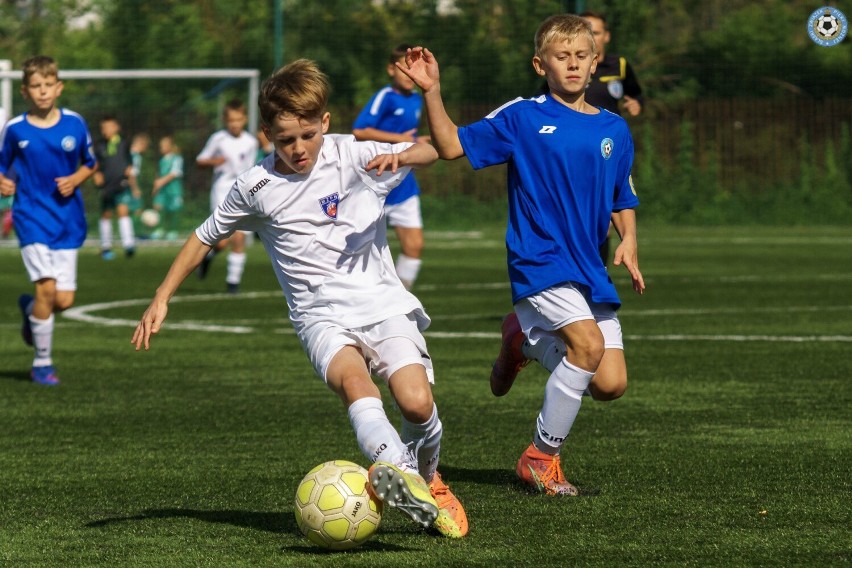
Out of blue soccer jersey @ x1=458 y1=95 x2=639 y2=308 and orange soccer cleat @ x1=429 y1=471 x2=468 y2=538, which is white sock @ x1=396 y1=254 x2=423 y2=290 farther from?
orange soccer cleat @ x1=429 y1=471 x2=468 y2=538

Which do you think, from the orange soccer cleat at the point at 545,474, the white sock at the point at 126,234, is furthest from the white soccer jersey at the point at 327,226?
the white sock at the point at 126,234

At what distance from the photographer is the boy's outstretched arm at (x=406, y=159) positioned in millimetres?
5066

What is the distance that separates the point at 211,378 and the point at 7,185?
5.46 ft

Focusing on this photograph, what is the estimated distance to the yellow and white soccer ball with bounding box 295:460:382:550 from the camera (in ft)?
15.6

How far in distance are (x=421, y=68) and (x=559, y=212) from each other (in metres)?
0.85

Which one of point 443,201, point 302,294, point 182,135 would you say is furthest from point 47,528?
point 443,201

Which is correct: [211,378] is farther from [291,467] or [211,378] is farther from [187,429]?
[291,467]

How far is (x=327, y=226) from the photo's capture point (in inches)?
208

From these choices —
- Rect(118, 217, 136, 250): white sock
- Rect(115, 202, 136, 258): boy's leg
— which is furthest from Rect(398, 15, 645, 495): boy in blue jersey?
Rect(118, 217, 136, 250): white sock

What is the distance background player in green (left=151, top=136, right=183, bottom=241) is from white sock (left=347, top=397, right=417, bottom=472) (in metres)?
22.5

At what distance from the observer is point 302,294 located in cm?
532

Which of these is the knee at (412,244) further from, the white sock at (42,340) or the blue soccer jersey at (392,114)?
the white sock at (42,340)

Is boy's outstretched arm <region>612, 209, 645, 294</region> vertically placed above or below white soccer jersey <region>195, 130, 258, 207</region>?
above

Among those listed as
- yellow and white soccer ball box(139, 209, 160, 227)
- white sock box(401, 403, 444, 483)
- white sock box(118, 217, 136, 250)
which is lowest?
yellow and white soccer ball box(139, 209, 160, 227)
